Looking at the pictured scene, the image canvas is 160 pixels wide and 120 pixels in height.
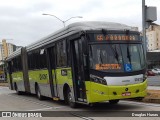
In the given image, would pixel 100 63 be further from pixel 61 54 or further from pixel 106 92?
pixel 61 54

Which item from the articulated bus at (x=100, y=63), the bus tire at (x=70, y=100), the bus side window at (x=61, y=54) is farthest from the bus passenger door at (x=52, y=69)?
the bus tire at (x=70, y=100)

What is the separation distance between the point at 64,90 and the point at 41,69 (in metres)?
3.96

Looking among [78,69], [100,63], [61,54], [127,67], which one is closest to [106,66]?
Result: [100,63]

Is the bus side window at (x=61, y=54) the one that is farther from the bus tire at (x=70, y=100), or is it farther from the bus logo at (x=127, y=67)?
the bus logo at (x=127, y=67)

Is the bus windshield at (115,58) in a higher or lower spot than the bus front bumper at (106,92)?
higher

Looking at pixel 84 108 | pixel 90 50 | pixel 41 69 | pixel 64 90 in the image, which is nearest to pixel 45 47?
pixel 41 69

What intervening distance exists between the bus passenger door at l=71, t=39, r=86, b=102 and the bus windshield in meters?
0.51

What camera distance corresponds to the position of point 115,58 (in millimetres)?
12805

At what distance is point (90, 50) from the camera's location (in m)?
12.6

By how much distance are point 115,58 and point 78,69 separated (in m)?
1.59

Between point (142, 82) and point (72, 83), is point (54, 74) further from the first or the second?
point (142, 82)

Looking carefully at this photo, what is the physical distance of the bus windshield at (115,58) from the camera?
1262cm

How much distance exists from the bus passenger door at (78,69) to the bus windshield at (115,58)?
0.51 meters

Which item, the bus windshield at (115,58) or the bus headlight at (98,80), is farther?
the bus windshield at (115,58)
